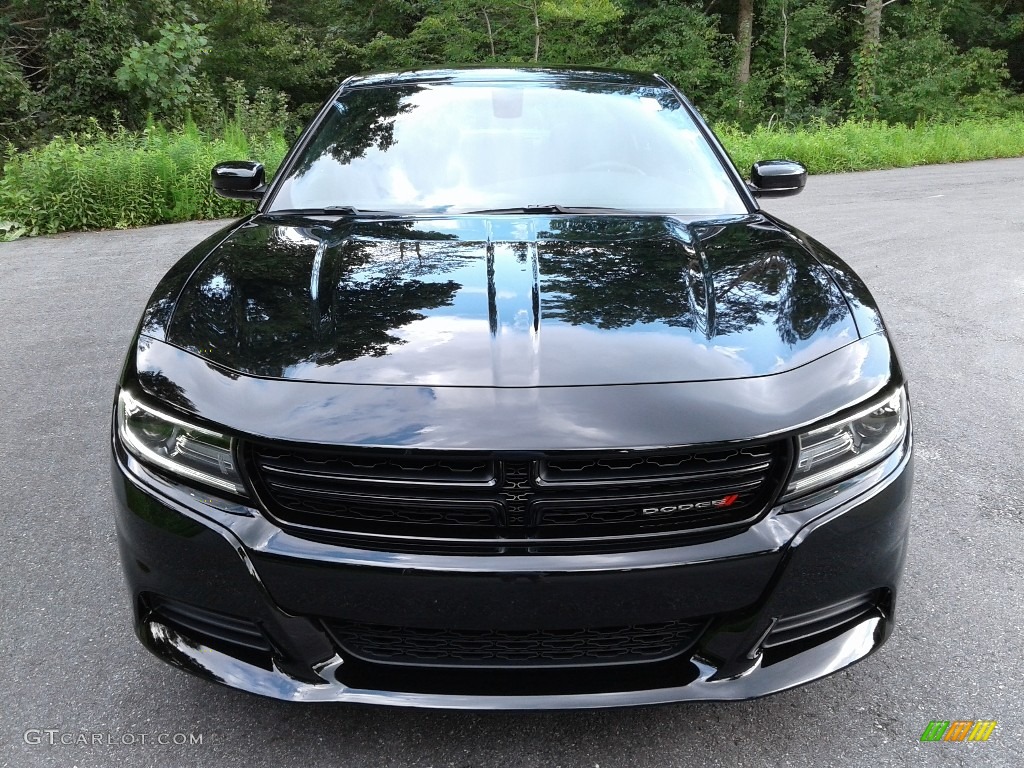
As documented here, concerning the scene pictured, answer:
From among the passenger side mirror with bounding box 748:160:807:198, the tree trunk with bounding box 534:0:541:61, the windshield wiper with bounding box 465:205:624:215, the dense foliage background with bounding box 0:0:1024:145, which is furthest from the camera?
the dense foliage background with bounding box 0:0:1024:145

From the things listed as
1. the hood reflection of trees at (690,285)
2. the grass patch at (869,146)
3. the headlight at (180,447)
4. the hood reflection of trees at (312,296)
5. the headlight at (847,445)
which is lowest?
the grass patch at (869,146)

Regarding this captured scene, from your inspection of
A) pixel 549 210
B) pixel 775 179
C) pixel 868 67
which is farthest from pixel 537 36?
pixel 549 210

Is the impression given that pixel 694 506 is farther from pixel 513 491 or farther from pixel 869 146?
pixel 869 146

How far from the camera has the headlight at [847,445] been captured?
172 cm

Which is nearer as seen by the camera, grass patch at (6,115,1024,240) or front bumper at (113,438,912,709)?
front bumper at (113,438,912,709)

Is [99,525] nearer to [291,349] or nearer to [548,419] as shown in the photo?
[291,349]

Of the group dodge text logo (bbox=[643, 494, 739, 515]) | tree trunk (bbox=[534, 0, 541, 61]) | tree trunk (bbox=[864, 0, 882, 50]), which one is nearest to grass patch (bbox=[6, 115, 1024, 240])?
dodge text logo (bbox=[643, 494, 739, 515])

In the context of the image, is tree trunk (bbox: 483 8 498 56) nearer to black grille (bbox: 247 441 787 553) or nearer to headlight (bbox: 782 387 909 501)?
headlight (bbox: 782 387 909 501)

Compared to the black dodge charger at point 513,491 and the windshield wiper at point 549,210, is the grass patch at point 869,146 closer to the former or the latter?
the windshield wiper at point 549,210

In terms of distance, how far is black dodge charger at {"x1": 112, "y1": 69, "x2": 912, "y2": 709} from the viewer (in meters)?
1.63

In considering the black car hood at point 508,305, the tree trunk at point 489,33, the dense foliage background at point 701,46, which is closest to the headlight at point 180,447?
the black car hood at point 508,305

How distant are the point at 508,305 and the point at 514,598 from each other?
0.69 m

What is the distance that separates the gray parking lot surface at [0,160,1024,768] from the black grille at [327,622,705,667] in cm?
11

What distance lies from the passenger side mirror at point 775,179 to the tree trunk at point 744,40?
22952 millimetres
